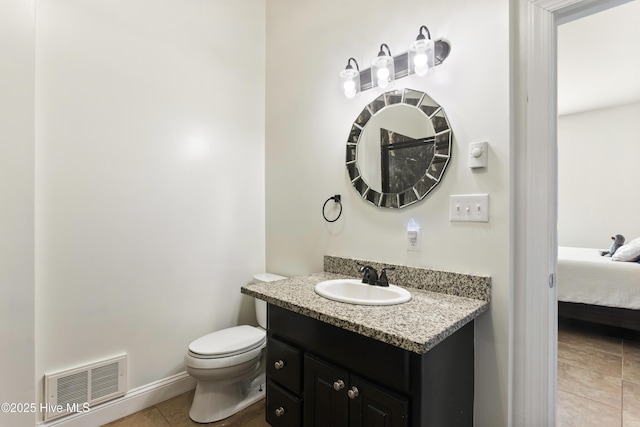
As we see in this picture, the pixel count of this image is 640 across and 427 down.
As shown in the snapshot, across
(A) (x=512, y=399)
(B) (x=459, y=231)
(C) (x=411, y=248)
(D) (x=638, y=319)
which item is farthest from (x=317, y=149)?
(D) (x=638, y=319)

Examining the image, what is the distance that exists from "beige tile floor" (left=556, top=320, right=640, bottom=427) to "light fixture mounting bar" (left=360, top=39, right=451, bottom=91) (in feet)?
6.79

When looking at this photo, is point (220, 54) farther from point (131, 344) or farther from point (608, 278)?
point (608, 278)

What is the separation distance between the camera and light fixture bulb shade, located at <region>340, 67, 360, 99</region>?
1757 millimetres

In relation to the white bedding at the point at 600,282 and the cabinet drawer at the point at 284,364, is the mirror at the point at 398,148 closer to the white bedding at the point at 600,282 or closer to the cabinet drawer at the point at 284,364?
the cabinet drawer at the point at 284,364

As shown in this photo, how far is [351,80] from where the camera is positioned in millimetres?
1765

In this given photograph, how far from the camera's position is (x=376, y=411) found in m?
1.04

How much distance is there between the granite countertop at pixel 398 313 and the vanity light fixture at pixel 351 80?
3.71 ft

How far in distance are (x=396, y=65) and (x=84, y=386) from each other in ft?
7.81

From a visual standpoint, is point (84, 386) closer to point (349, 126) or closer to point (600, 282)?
point (349, 126)

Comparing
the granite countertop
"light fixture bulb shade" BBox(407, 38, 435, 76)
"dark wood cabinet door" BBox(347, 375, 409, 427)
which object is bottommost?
"dark wood cabinet door" BBox(347, 375, 409, 427)

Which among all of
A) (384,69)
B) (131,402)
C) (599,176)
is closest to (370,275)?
(384,69)

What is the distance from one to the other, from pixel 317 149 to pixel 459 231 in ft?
3.42

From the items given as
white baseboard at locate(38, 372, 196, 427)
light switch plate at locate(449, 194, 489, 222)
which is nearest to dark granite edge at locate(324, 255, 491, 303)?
light switch plate at locate(449, 194, 489, 222)

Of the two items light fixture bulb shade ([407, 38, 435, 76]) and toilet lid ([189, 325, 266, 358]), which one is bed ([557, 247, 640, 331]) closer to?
light fixture bulb shade ([407, 38, 435, 76])
